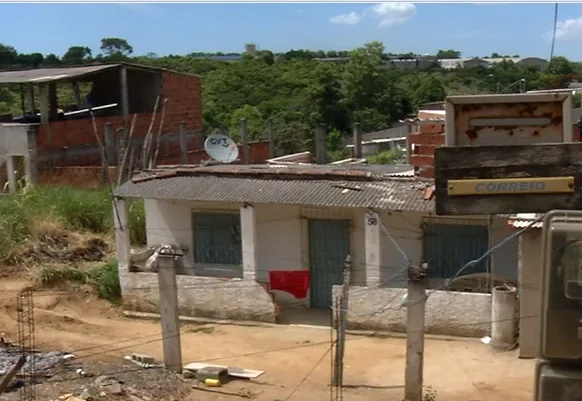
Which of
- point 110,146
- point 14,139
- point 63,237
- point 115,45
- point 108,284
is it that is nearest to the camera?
point 108,284

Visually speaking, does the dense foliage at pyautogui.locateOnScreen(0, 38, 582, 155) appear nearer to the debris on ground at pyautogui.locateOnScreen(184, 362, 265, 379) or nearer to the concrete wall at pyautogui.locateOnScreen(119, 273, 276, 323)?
the concrete wall at pyautogui.locateOnScreen(119, 273, 276, 323)

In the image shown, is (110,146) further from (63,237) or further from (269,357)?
(269,357)

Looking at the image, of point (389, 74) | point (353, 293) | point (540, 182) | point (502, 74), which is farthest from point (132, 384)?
point (502, 74)

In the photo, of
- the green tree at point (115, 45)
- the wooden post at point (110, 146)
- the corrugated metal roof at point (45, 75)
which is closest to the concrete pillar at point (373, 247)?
the wooden post at point (110, 146)

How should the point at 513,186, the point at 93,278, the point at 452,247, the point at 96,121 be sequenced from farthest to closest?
the point at 96,121
the point at 93,278
the point at 452,247
the point at 513,186

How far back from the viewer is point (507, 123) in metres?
4.77

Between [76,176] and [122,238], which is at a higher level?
[76,176]

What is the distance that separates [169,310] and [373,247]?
12.9ft

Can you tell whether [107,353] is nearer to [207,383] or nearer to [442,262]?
[207,383]

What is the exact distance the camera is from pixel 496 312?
12.8 meters

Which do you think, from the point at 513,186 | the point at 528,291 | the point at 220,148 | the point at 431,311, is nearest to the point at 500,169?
the point at 513,186

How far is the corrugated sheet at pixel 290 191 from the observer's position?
13602 millimetres

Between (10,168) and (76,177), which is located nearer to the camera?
(76,177)

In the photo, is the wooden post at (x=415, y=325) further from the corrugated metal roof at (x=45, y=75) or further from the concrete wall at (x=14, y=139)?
the corrugated metal roof at (x=45, y=75)
